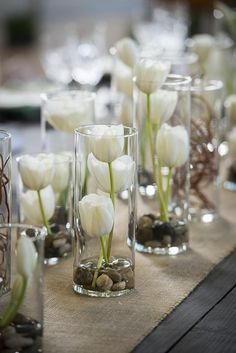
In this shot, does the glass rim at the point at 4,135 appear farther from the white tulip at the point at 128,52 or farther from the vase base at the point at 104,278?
the white tulip at the point at 128,52

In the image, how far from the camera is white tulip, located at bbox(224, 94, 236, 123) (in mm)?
2072

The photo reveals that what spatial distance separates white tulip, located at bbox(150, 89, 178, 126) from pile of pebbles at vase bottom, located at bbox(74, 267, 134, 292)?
1.03 feet

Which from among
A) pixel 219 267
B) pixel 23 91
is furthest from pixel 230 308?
pixel 23 91

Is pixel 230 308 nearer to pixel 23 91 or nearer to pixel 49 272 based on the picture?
pixel 49 272

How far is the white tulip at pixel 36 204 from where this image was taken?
1.53 metres

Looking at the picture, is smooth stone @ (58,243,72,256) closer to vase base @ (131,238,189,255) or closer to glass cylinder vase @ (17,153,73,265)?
glass cylinder vase @ (17,153,73,265)

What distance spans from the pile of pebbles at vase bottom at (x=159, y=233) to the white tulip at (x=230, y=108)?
531 mm

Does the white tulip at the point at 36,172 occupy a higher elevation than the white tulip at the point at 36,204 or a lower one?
higher

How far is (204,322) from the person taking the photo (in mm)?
1294

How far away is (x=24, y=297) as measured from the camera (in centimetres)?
114

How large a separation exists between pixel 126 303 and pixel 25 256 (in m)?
0.30

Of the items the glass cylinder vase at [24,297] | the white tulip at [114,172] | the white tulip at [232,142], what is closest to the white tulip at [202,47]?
the white tulip at [232,142]

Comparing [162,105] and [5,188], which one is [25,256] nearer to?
[5,188]

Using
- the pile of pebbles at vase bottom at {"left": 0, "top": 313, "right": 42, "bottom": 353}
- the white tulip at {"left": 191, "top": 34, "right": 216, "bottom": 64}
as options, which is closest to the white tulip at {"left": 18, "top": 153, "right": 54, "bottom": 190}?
the pile of pebbles at vase bottom at {"left": 0, "top": 313, "right": 42, "bottom": 353}
